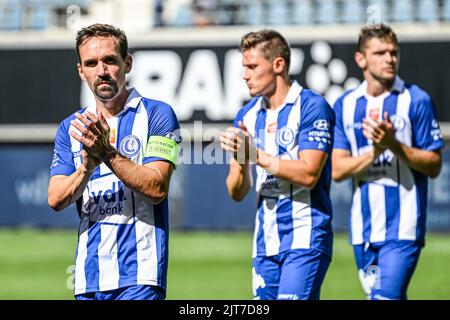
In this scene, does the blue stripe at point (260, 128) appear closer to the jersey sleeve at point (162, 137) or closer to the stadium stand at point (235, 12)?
the jersey sleeve at point (162, 137)

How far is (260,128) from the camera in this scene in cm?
694

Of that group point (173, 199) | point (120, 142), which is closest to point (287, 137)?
point (120, 142)

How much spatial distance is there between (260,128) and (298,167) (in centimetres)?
57

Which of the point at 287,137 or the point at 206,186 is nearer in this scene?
the point at 287,137

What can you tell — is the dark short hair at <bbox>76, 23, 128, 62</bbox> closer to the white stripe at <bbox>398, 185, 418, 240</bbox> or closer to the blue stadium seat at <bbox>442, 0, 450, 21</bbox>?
the white stripe at <bbox>398, 185, 418, 240</bbox>

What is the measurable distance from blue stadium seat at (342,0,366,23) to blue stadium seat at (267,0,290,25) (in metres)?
1.21

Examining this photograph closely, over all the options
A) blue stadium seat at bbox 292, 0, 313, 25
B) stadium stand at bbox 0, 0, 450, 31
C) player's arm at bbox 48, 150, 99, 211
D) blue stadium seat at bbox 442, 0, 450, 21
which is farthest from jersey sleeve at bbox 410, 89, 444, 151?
blue stadium seat at bbox 292, 0, 313, 25

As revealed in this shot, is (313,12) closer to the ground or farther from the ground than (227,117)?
farther from the ground

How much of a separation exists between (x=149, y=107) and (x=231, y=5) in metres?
17.3

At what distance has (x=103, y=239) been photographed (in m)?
5.39

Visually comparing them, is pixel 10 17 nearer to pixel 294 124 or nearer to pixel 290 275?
pixel 294 124

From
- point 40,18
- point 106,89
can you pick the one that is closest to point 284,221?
point 106,89

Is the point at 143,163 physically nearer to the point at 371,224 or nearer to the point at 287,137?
the point at 287,137

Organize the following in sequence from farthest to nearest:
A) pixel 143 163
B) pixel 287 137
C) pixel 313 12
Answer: pixel 313 12 → pixel 287 137 → pixel 143 163
